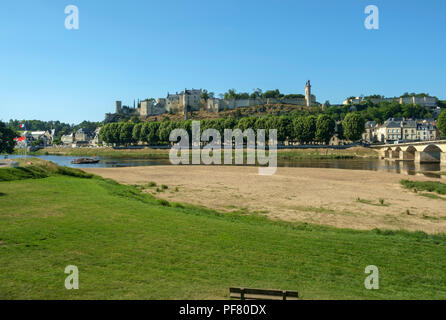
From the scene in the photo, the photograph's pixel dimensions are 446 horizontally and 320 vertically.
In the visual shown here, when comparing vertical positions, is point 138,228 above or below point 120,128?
below

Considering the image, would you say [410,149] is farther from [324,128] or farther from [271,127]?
[271,127]

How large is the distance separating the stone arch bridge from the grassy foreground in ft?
183

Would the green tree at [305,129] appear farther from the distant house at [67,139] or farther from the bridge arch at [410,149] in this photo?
the distant house at [67,139]

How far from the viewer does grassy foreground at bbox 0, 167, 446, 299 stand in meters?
8.16

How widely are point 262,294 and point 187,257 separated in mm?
4217

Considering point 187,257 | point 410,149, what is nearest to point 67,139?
point 410,149

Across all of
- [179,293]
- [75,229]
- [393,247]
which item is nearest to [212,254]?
[179,293]

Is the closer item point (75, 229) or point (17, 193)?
point (75, 229)

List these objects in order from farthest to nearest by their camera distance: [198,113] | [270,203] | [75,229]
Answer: [198,113]
[270,203]
[75,229]

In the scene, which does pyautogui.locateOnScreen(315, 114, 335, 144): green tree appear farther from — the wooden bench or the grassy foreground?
the wooden bench

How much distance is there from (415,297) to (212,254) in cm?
582

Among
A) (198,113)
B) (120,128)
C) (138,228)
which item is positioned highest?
(198,113)

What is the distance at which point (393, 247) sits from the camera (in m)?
12.9
